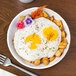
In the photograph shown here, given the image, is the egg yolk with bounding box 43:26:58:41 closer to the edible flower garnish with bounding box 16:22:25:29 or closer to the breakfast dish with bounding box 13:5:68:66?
the breakfast dish with bounding box 13:5:68:66

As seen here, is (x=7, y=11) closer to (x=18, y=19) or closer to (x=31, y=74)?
(x=18, y=19)

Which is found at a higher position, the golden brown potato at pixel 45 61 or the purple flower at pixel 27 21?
the purple flower at pixel 27 21

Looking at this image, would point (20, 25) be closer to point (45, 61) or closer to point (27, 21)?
point (27, 21)

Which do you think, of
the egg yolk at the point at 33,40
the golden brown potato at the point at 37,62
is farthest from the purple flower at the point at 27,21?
the golden brown potato at the point at 37,62

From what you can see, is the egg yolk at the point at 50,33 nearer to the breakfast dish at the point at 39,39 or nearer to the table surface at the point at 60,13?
the breakfast dish at the point at 39,39

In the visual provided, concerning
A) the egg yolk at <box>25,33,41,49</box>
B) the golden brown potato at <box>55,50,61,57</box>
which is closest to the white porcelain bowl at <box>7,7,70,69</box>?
the golden brown potato at <box>55,50,61,57</box>

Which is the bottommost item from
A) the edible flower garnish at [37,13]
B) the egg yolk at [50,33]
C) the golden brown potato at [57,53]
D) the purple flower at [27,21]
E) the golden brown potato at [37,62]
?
the golden brown potato at [37,62]

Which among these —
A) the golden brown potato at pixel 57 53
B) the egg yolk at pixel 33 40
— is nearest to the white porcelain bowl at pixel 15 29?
the golden brown potato at pixel 57 53
